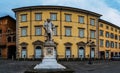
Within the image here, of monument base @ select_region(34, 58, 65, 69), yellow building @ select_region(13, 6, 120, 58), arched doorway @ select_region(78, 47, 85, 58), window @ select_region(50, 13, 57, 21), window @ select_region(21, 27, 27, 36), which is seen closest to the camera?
monument base @ select_region(34, 58, 65, 69)

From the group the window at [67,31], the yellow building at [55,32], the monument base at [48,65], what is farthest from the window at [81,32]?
the monument base at [48,65]

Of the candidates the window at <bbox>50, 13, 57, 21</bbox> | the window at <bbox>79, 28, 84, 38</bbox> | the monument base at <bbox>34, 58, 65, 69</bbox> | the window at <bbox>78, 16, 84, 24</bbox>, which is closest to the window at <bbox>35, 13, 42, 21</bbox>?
the window at <bbox>50, 13, 57, 21</bbox>

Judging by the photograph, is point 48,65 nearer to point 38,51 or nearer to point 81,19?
point 38,51

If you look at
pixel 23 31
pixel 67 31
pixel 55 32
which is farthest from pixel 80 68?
pixel 23 31

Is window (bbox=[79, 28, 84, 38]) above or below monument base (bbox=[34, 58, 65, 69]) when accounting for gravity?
above

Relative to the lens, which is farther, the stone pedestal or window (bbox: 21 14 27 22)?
Answer: window (bbox: 21 14 27 22)

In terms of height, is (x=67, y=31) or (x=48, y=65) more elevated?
(x=67, y=31)

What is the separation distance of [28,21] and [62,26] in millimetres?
7683

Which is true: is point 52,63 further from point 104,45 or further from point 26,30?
point 104,45

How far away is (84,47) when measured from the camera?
67.9 m

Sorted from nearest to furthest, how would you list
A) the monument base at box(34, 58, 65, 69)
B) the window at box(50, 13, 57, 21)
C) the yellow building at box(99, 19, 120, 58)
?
the monument base at box(34, 58, 65, 69)
the window at box(50, 13, 57, 21)
the yellow building at box(99, 19, 120, 58)

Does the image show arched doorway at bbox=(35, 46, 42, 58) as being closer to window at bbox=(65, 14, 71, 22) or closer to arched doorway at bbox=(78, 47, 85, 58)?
window at bbox=(65, 14, 71, 22)

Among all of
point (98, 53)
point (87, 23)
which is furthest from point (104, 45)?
point (87, 23)

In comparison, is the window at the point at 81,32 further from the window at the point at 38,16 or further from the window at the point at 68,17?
the window at the point at 38,16
